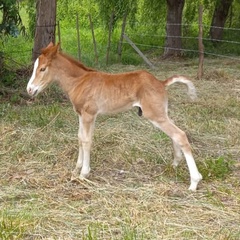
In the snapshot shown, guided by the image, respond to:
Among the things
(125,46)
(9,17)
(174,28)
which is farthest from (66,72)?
(125,46)

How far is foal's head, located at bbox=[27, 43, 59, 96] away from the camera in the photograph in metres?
6.01

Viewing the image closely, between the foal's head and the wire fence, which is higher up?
the foal's head

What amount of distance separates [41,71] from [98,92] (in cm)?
68

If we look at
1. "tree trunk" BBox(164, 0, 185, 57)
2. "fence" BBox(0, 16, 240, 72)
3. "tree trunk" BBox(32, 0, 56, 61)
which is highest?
"tree trunk" BBox(32, 0, 56, 61)

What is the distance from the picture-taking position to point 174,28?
52.2 ft

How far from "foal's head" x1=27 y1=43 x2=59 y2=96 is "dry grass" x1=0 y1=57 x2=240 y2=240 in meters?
A: 0.98

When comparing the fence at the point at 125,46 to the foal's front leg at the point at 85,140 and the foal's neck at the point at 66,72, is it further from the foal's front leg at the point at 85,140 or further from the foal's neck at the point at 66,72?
the foal's front leg at the point at 85,140

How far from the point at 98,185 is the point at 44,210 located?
0.87 m

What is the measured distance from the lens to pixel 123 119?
8227 mm

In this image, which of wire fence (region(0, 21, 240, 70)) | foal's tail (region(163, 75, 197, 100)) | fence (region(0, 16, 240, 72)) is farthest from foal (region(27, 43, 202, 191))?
wire fence (region(0, 21, 240, 70))

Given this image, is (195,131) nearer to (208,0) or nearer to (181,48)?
(181,48)

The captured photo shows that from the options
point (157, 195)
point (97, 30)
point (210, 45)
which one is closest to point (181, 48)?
point (210, 45)

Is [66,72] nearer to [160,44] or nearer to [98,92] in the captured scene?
[98,92]

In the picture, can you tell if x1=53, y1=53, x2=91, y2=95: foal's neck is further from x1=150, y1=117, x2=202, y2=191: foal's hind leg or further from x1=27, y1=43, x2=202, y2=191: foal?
x1=150, y1=117, x2=202, y2=191: foal's hind leg
